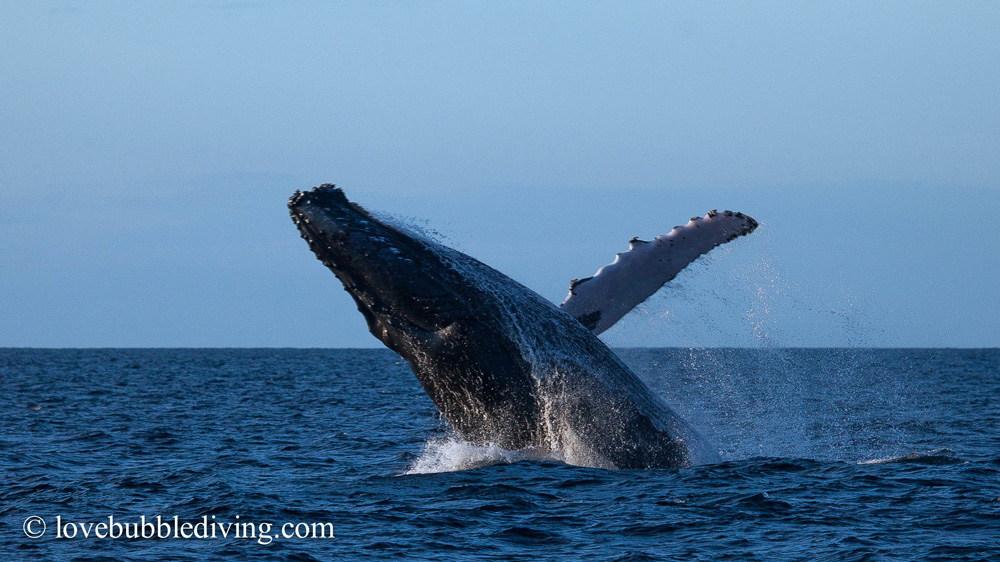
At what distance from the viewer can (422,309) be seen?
28.8 ft

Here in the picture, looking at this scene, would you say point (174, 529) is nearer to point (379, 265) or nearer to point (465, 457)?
point (465, 457)

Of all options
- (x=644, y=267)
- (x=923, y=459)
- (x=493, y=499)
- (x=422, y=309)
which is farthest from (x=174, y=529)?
(x=923, y=459)

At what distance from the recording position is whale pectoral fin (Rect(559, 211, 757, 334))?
366 inches

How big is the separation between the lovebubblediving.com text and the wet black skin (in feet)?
5.36

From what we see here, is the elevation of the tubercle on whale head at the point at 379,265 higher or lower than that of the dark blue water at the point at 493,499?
higher

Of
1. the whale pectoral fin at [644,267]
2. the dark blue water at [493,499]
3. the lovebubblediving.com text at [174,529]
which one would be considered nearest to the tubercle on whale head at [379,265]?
the whale pectoral fin at [644,267]

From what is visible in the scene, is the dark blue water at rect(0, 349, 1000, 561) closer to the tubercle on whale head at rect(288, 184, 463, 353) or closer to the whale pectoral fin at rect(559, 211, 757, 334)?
the whale pectoral fin at rect(559, 211, 757, 334)

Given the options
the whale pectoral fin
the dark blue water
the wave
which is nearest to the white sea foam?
the dark blue water

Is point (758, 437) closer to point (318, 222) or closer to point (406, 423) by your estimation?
point (406, 423)

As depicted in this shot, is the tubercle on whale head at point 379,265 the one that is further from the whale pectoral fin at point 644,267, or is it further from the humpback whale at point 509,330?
the whale pectoral fin at point 644,267

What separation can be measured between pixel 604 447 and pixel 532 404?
32.6 inches

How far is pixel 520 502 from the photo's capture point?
977cm

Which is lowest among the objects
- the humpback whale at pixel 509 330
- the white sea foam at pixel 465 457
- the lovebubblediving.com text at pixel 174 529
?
the lovebubblediving.com text at pixel 174 529

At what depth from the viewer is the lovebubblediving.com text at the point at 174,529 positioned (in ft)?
30.2
